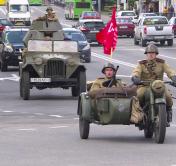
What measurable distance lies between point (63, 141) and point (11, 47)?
819 inches

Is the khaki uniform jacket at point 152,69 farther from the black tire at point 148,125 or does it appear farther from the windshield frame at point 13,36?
the windshield frame at point 13,36

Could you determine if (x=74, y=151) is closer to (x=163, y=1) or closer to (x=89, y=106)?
(x=89, y=106)

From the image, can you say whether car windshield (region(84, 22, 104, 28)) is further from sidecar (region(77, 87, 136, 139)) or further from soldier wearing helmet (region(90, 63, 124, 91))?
sidecar (region(77, 87, 136, 139))

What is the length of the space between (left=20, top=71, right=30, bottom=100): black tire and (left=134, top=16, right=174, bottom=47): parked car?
1182 inches

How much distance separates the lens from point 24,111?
20938 mm

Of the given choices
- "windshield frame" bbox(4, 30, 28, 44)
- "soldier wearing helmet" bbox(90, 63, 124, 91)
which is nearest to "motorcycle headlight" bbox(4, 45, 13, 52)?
"windshield frame" bbox(4, 30, 28, 44)

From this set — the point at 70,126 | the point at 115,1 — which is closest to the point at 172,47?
the point at 70,126

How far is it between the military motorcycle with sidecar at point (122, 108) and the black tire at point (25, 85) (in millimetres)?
9501

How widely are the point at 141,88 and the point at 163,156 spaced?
7.29 feet

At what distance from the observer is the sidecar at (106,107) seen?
45.6ft

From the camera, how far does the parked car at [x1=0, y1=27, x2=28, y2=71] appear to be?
34500 mm

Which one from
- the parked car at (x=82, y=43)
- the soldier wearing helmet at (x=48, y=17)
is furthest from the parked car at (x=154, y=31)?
the soldier wearing helmet at (x=48, y=17)

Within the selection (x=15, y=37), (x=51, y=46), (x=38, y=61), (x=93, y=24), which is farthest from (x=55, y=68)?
(x=93, y=24)

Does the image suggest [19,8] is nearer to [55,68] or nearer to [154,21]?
[154,21]
